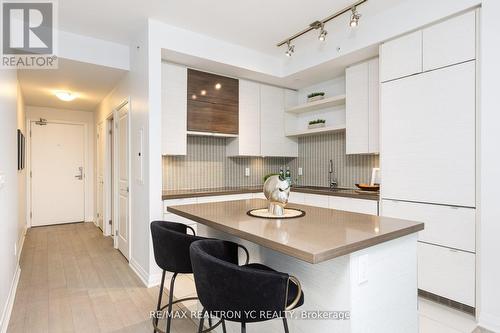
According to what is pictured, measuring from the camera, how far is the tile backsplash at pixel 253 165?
371 centimetres

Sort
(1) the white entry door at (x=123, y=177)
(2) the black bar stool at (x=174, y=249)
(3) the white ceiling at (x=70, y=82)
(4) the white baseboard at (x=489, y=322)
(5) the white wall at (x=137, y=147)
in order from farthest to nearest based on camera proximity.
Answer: (1) the white entry door at (x=123, y=177) < (3) the white ceiling at (x=70, y=82) < (5) the white wall at (x=137, y=147) < (4) the white baseboard at (x=489, y=322) < (2) the black bar stool at (x=174, y=249)

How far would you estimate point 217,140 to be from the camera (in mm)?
4152

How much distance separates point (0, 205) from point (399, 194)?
132 inches

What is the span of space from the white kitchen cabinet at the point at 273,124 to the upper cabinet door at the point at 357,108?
1200 millimetres

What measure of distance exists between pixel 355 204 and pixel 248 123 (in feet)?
5.98

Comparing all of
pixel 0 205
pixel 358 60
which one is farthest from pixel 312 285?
pixel 358 60

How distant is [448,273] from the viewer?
236cm

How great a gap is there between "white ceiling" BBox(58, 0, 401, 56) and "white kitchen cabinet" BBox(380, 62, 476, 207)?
2.85 ft

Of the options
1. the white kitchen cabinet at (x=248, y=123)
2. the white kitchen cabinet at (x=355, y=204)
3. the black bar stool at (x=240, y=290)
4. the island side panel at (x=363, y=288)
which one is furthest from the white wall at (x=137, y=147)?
the white kitchen cabinet at (x=355, y=204)

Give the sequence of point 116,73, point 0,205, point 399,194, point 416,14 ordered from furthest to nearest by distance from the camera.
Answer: point 116,73 < point 399,194 < point 416,14 < point 0,205

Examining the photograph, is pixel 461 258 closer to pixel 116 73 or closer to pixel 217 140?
pixel 217 140

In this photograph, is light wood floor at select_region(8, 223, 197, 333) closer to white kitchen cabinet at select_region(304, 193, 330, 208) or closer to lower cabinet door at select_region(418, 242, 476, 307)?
white kitchen cabinet at select_region(304, 193, 330, 208)

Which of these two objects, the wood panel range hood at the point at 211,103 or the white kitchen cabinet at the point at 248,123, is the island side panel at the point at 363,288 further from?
the white kitchen cabinet at the point at 248,123
